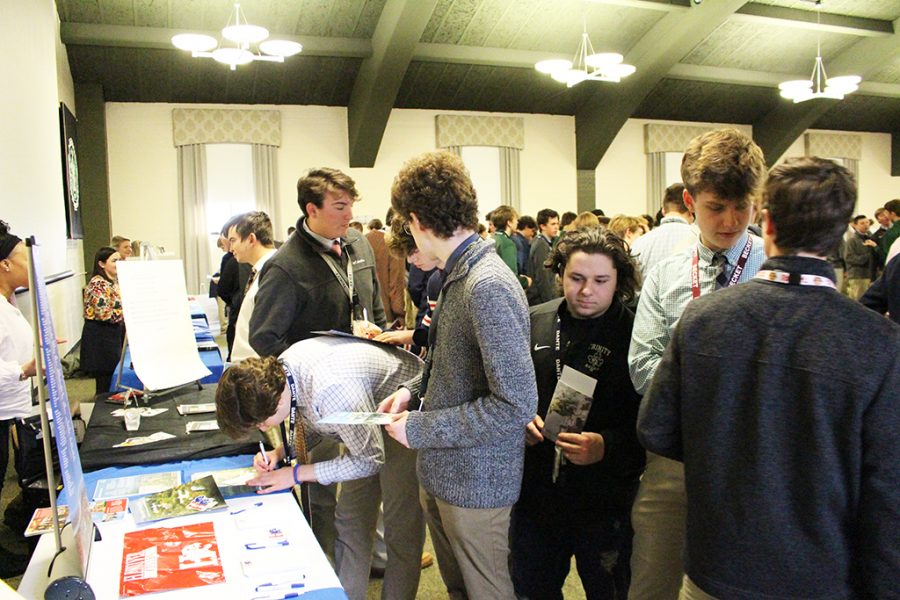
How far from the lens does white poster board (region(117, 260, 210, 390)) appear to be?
2758 mm

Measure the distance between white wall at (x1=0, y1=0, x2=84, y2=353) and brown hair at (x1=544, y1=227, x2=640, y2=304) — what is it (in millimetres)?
2377

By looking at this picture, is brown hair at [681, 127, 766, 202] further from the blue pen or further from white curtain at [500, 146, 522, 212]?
white curtain at [500, 146, 522, 212]

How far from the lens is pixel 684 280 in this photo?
1.53 meters

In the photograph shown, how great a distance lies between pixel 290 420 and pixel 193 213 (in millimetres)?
7985

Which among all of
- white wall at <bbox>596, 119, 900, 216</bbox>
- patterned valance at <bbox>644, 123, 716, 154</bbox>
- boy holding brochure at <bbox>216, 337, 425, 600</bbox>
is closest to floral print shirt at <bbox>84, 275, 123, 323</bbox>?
boy holding brochure at <bbox>216, 337, 425, 600</bbox>

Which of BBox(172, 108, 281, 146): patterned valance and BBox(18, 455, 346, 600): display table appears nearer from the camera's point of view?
BBox(18, 455, 346, 600): display table

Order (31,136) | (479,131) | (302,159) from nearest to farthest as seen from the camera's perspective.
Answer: (31,136), (302,159), (479,131)

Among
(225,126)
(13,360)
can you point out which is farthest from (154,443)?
(225,126)

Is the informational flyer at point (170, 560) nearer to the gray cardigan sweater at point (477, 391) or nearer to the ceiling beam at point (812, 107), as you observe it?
the gray cardigan sweater at point (477, 391)

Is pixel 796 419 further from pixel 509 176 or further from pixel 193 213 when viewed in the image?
pixel 509 176

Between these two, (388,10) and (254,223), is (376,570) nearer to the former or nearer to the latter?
(254,223)

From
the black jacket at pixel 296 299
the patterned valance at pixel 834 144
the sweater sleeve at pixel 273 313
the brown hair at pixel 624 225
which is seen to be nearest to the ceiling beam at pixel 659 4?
the brown hair at pixel 624 225

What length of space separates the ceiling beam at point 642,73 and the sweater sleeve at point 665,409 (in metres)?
7.75

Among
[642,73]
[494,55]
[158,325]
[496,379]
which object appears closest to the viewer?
[496,379]
